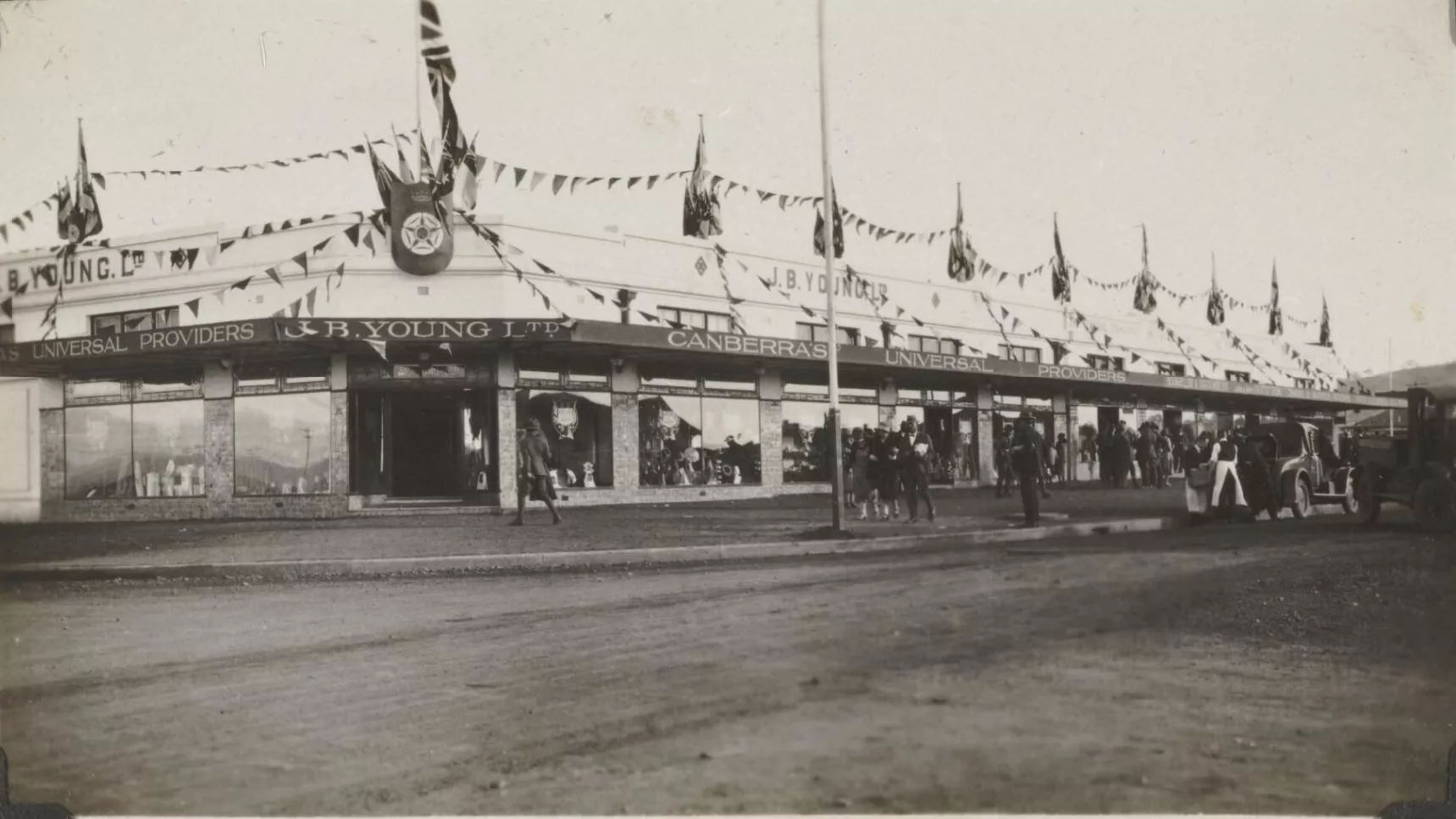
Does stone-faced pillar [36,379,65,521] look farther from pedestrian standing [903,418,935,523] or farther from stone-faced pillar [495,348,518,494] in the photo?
pedestrian standing [903,418,935,523]

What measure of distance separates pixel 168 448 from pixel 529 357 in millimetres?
5813

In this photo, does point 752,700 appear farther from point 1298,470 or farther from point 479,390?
point 1298,470

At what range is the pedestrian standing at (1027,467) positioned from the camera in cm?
1395

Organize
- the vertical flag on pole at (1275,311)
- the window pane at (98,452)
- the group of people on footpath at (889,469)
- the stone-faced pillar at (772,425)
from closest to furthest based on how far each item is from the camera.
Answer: the vertical flag on pole at (1275,311) → the window pane at (98,452) → the group of people on footpath at (889,469) → the stone-faced pillar at (772,425)

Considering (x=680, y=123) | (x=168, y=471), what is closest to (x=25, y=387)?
(x=680, y=123)

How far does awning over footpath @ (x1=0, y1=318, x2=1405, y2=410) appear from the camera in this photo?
13.3m

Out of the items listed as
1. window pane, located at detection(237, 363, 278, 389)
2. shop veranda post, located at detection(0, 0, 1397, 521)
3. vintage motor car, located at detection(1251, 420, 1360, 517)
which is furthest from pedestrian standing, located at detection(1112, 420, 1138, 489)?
window pane, located at detection(237, 363, 278, 389)

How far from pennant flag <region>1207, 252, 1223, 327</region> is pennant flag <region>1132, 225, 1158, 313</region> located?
561 mm

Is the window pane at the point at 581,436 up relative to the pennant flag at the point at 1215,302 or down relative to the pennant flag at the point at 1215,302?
down

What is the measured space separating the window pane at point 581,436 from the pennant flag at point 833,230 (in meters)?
7.08

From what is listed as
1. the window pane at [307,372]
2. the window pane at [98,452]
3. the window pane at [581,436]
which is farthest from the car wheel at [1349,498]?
the window pane at [98,452]

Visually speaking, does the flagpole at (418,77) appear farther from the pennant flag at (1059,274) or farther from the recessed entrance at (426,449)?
the recessed entrance at (426,449)

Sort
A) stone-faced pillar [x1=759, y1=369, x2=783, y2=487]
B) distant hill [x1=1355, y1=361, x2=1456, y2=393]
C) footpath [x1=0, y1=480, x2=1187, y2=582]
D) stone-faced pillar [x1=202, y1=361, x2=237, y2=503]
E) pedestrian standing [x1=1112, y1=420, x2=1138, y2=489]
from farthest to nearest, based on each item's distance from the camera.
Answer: pedestrian standing [x1=1112, y1=420, x2=1138, y2=489] < stone-faced pillar [x1=202, y1=361, x2=237, y2=503] < stone-faced pillar [x1=759, y1=369, x2=783, y2=487] < footpath [x1=0, y1=480, x2=1187, y2=582] < distant hill [x1=1355, y1=361, x2=1456, y2=393]

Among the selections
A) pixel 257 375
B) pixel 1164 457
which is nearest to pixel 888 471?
pixel 257 375
